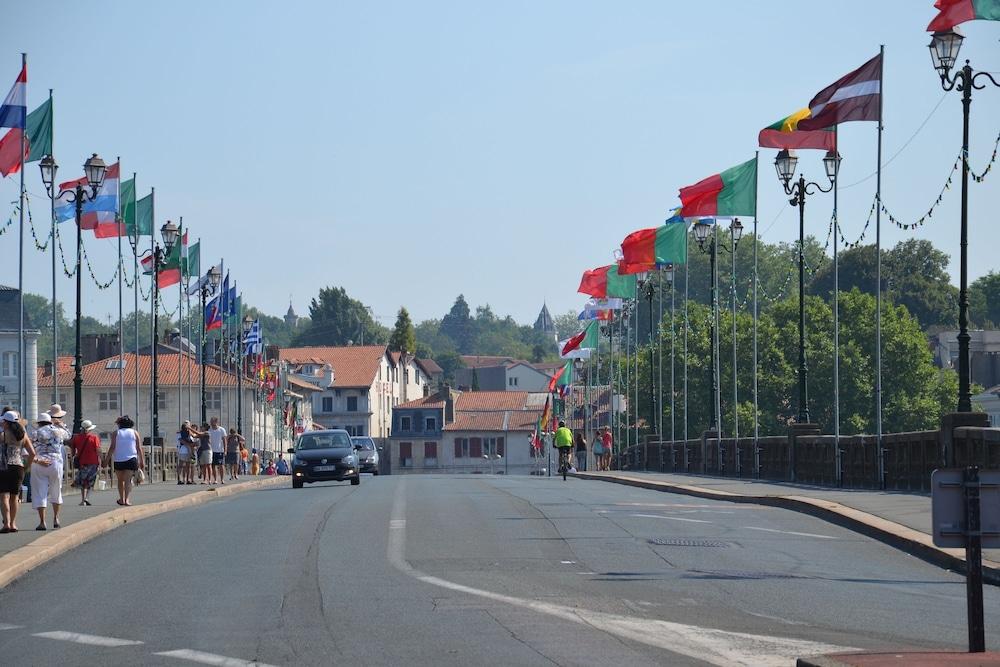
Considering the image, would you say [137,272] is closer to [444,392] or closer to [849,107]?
[849,107]

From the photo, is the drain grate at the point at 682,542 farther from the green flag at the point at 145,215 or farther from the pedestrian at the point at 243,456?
the pedestrian at the point at 243,456

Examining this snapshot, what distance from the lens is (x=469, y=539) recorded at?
21.3 m

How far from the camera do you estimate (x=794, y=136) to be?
126ft

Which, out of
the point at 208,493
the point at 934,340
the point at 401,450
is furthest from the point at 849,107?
the point at 401,450

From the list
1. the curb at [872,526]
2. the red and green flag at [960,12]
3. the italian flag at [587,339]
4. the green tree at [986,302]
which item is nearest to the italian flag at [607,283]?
the italian flag at [587,339]

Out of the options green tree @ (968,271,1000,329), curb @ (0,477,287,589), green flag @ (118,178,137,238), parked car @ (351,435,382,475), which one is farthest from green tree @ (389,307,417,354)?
curb @ (0,477,287,589)

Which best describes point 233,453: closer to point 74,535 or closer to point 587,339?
point 587,339

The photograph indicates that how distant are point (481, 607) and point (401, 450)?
138m

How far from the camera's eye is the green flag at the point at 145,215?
52.5m

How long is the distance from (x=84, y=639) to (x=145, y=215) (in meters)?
41.7

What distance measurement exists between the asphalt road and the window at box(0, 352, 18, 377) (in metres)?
77.9

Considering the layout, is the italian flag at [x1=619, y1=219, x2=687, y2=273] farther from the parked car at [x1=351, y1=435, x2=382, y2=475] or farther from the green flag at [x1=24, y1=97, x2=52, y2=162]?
the green flag at [x1=24, y1=97, x2=52, y2=162]

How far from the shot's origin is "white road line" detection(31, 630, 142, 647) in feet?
39.8

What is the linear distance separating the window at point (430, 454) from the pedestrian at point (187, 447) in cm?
10265
